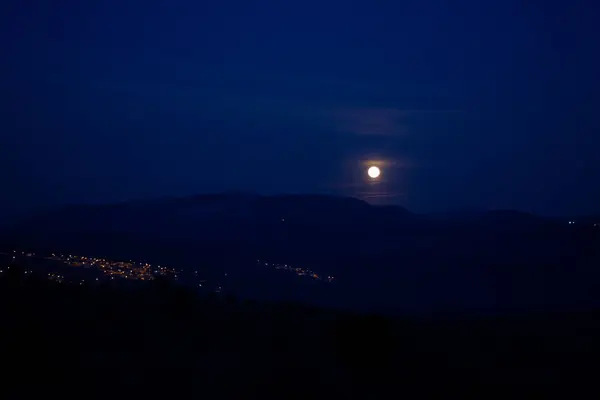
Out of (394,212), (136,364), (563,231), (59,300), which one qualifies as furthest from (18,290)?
(394,212)

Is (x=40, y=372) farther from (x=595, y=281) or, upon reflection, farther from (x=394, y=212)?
(x=394, y=212)

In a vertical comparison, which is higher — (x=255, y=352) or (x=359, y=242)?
(x=359, y=242)

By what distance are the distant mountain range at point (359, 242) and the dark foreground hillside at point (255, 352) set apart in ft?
55.2

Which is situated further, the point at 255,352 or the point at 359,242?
the point at 359,242

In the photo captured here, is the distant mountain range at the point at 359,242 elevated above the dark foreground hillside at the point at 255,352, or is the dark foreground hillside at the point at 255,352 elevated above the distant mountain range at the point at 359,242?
the distant mountain range at the point at 359,242

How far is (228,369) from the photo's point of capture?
15.6m

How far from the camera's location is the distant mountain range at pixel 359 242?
44125 millimetres

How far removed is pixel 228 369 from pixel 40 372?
4004mm

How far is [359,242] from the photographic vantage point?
64250 mm

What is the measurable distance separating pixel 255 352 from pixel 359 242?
1868 inches

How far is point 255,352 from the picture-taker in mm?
17266

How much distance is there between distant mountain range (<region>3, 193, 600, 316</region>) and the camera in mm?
44125

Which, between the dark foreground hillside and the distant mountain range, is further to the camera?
the distant mountain range

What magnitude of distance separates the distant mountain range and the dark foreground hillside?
55.2ft
